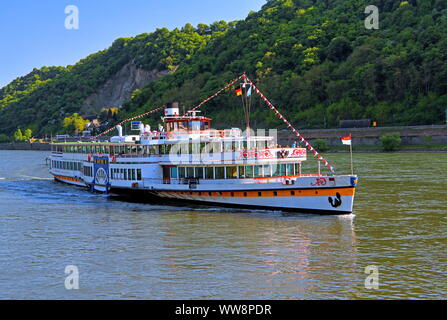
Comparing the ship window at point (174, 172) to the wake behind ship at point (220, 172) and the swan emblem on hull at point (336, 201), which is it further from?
the swan emblem on hull at point (336, 201)

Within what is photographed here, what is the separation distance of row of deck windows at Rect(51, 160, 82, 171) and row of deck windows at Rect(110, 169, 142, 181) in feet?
38.9

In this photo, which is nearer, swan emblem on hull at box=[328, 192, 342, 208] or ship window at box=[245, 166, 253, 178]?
swan emblem on hull at box=[328, 192, 342, 208]

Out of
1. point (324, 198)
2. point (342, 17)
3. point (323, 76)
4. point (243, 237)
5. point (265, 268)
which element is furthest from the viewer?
point (342, 17)

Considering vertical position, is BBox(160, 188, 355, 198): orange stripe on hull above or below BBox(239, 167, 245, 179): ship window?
below

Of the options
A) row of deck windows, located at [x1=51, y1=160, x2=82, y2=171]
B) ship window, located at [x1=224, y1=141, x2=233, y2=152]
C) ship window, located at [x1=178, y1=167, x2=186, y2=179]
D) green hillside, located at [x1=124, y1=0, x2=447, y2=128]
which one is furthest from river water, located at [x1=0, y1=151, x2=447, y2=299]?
green hillside, located at [x1=124, y1=0, x2=447, y2=128]

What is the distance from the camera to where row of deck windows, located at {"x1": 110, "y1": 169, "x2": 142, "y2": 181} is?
45.2 meters

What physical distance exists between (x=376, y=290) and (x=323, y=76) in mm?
143369

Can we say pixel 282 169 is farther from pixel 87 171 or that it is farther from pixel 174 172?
pixel 87 171

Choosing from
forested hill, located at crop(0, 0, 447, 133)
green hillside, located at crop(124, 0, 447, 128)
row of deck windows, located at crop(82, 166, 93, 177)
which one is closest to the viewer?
row of deck windows, located at crop(82, 166, 93, 177)

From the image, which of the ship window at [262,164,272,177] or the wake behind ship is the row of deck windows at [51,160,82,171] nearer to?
the wake behind ship

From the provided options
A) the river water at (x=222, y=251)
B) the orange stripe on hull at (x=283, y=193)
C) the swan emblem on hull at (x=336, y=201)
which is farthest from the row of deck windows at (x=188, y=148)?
the swan emblem on hull at (x=336, y=201)
